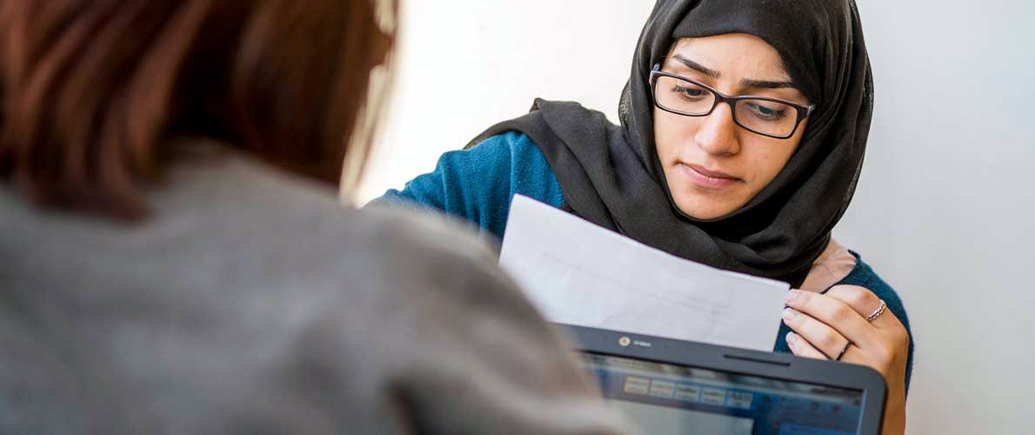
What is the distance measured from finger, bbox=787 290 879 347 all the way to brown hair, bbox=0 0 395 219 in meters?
0.87

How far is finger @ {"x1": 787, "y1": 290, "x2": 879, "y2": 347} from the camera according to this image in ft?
4.00

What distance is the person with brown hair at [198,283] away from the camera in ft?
1.24

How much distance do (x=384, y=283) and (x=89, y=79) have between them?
13 cm

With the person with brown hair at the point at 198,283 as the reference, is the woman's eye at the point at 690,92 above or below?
below

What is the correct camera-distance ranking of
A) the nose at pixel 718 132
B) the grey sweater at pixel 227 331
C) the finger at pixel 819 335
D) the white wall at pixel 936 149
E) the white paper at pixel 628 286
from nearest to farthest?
the grey sweater at pixel 227 331 → the white paper at pixel 628 286 → the finger at pixel 819 335 → the nose at pixel 718 132 → the white wall at pixel 936 149

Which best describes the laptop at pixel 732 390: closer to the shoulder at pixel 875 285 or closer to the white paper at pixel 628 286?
the white paper at pixel 628 286

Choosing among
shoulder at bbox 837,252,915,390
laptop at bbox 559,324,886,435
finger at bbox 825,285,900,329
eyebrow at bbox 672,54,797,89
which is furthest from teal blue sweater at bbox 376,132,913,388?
laptop at bbox 559,324,886,435

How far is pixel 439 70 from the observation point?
186cm

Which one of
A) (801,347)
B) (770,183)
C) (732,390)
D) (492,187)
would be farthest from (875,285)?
(732,390)

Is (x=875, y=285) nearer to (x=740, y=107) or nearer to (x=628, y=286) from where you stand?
(x=740, y=107)

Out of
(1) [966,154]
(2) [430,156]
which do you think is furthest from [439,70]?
(1) [966,154]

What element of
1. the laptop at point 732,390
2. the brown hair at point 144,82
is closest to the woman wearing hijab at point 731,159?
the laptop at point 732,390

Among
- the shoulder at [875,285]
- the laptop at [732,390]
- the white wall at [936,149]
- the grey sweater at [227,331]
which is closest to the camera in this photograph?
the grey sweater at [227,331]

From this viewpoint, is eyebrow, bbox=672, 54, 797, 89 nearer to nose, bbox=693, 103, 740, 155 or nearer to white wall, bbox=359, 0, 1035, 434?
A: nose, bbox=693, 103, 740, 155
